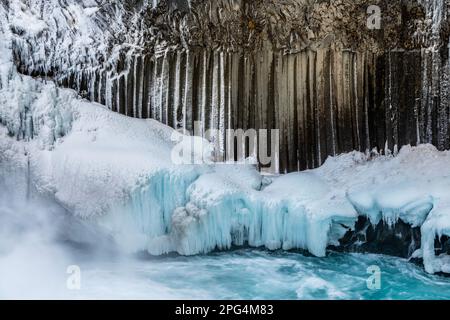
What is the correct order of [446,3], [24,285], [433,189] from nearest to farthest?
[24,285]
[433,189]
[446,3]

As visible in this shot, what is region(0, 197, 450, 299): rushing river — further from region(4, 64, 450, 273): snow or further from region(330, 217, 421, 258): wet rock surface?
region(4, 64, 450, 273): snow

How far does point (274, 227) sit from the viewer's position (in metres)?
8.46

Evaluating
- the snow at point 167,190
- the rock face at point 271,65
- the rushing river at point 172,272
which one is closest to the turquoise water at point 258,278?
the rushing river at point 172,272

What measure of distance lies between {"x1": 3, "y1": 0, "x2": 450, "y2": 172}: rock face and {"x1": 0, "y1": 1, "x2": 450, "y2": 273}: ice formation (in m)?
0.46

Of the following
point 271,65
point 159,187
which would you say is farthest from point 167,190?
point 271,65

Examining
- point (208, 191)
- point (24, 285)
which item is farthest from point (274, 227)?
point (24, 285)

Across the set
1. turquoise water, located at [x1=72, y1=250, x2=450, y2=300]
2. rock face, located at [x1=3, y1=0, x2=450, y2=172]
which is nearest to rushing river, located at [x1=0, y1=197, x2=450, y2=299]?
turquoise water, located at [x1=72, y1=250, x2=450, y2=300]

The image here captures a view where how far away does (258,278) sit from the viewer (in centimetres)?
796

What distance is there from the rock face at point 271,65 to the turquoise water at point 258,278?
5.08ft

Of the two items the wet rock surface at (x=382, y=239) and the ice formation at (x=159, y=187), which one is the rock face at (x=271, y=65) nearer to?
the ice formation at (x=159, y=187)

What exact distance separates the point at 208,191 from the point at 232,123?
4.24 ft

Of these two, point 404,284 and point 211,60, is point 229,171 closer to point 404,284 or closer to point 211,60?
point 211,60

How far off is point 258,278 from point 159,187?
1.58 meters

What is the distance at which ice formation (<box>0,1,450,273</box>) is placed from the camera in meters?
8.28
